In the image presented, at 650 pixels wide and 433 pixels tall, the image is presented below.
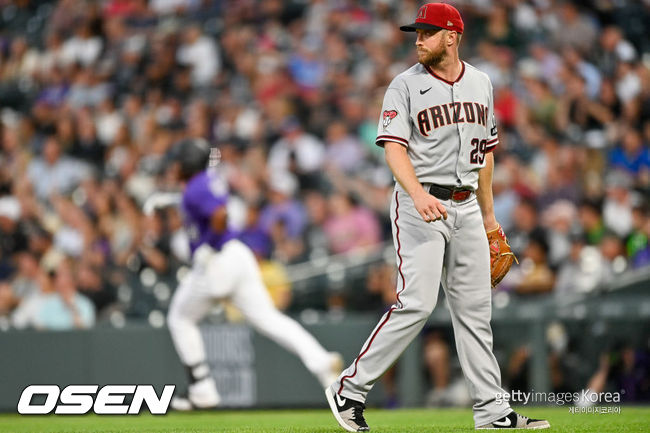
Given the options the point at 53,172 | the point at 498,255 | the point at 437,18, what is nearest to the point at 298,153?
the point at 53,172

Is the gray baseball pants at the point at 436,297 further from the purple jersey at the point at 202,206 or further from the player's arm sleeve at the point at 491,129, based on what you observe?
the purple jersey at the point at 202,206

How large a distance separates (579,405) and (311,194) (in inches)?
169

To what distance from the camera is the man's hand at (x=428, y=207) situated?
4.95m

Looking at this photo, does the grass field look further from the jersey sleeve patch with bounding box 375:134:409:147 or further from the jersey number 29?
the jersey sleeve patch with bounding box 375:134:409:147

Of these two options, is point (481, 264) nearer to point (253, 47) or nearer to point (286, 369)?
point (286, 369)

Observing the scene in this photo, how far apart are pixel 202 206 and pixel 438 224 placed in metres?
3.00

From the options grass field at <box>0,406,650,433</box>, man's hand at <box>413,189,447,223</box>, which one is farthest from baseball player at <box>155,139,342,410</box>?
man's hand at <box>413,189,447,223</box>

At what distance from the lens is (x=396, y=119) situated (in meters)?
5.18

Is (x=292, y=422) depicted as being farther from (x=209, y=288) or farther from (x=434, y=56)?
(x=434, y=56)

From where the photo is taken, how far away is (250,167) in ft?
40.9

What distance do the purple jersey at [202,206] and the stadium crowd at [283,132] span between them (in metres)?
2.54

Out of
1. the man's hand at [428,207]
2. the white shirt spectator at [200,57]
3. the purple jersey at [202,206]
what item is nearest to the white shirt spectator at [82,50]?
the white shirt spectator at [200,57]

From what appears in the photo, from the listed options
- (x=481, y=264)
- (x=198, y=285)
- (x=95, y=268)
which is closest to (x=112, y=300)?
(x=95, y=268)

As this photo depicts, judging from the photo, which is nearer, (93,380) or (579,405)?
(579,405)
